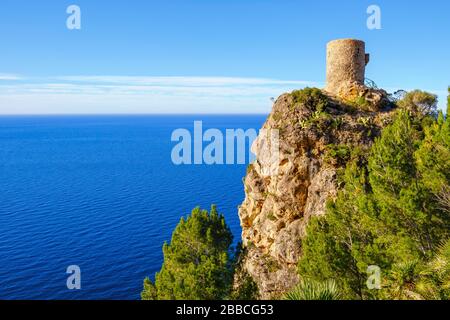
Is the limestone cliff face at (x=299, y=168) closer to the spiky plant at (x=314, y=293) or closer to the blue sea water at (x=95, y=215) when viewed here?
the spiky plant at (x=314, y=293)

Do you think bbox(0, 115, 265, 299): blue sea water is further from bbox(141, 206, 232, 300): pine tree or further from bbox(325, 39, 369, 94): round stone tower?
bbox(325, 39, 369, 94): round stone tower

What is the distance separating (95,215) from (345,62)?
61.3 m

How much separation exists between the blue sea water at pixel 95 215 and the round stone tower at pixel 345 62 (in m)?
37.9

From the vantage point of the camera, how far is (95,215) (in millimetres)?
79062

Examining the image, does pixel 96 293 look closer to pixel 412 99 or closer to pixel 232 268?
pixel 232 268

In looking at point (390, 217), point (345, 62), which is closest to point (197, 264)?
point (390, 217)

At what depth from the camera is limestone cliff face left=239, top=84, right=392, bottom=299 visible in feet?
101

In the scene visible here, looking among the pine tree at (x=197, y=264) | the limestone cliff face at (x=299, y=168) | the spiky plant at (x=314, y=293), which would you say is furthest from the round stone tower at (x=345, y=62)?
the spiky plant at (x=314, y=293)

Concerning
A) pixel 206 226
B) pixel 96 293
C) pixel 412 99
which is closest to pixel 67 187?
pixel 96 293

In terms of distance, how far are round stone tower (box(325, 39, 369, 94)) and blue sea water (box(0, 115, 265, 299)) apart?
37.9 metres

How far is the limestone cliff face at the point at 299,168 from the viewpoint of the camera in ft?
101

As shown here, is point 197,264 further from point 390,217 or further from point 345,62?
point 345,62

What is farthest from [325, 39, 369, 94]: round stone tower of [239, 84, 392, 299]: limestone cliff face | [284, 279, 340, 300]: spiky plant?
[284, 279, 340, 300]: spiky plant
